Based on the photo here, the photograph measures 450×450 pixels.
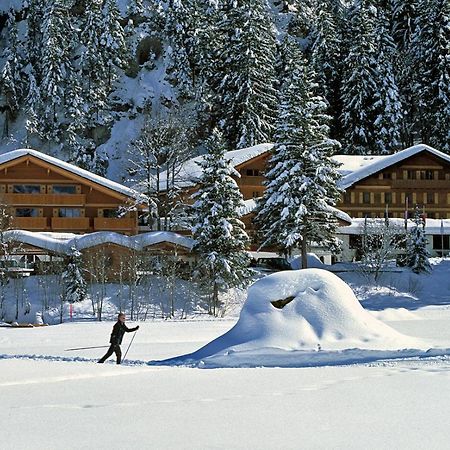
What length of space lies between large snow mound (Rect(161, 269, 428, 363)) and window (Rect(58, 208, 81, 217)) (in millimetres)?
32899

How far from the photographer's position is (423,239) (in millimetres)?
47031

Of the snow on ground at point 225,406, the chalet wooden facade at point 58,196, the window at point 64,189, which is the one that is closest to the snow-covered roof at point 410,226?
the chalet wooden facade at point 58,196

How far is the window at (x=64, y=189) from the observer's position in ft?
166

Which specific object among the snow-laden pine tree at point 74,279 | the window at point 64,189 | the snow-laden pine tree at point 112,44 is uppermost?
the snow-laden pine tree at point 112,44

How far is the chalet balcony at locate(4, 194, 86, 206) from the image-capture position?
164 ft

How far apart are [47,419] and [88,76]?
7777 cm

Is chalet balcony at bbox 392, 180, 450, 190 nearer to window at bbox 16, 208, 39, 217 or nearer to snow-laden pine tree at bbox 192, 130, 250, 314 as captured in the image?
snow-laden pine tree at bbox 192, 130, 250, 314

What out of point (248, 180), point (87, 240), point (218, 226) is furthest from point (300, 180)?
point (248, 180)

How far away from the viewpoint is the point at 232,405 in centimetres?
1102

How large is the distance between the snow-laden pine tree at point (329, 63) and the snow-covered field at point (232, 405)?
193 ft

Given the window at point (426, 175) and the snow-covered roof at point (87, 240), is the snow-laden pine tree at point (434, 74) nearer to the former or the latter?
the window at point (426, 175)

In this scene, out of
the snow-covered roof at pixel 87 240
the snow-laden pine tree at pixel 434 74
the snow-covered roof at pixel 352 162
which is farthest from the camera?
the snow-laden pine tree at pixel 434 74

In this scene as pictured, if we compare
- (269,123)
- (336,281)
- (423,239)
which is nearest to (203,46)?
(269,123)

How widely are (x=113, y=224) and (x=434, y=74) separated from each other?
37115 millimetres
